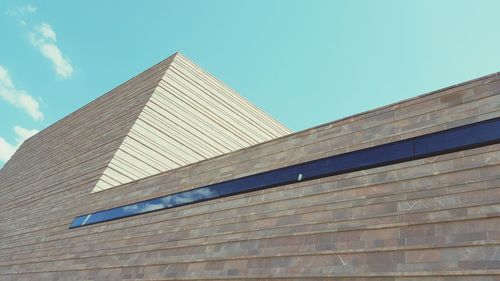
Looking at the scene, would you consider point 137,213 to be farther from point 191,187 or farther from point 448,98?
point 448,98

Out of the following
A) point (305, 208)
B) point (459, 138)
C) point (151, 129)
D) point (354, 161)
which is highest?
point (151, 129)

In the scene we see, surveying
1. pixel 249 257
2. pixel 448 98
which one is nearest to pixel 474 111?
pixel 448 98

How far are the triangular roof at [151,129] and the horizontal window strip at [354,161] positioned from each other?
6.23 metres

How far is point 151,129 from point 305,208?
519 inches

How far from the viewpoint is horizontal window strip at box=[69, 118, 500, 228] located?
6914 millimetres

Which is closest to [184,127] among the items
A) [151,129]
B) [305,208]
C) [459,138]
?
[151,129]

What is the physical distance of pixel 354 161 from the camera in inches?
329

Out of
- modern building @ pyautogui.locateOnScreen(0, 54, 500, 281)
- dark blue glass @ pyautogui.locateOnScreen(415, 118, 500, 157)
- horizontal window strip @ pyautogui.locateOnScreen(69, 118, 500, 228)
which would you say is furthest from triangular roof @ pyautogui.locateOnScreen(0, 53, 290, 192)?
dark blue glass @ pyautogui.locateOnScreen(415, 118, 500, 157)

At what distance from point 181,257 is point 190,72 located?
49.0ft

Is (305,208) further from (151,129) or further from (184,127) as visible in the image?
(184,127)

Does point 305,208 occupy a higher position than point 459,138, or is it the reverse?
point 459,138

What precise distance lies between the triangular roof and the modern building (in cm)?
18

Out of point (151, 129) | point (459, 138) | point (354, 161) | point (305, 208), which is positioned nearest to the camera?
point (459, 138)

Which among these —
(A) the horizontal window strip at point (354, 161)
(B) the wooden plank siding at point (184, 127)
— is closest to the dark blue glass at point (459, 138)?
(A) the horizontal window strip at point (354, 161)
